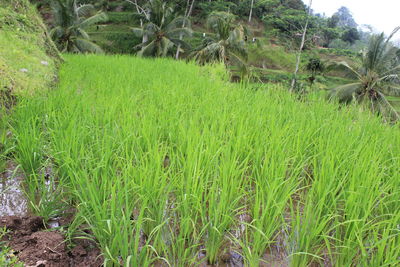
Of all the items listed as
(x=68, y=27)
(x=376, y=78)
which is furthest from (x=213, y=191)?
(x=68, y=27)

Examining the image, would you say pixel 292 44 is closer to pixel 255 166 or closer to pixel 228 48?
pixel 228 48

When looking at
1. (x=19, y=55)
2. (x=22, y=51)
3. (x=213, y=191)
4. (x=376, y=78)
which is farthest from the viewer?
(x=376, y=78)

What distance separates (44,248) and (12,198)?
56 centimetres

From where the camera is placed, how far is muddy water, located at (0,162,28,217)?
1.41 metres

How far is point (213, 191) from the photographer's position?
1.23 m

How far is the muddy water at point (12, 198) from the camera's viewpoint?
141 cm

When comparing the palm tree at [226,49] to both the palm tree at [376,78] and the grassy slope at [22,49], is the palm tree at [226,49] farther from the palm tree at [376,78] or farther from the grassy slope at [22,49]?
the grassy slope at [22,49]

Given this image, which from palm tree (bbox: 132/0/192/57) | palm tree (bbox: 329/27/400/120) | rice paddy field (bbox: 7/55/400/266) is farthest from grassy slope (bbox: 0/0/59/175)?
palm tree (bbox: 329/27/400/120)

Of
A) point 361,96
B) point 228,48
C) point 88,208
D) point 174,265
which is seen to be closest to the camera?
point 174,265

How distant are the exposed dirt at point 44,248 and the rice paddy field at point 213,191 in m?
0.07

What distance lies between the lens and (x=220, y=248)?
1.28m

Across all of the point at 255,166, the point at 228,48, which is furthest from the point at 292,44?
the point at 255,166

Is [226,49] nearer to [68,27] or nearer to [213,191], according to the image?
[68,27]

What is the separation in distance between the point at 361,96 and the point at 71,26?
13483mm
